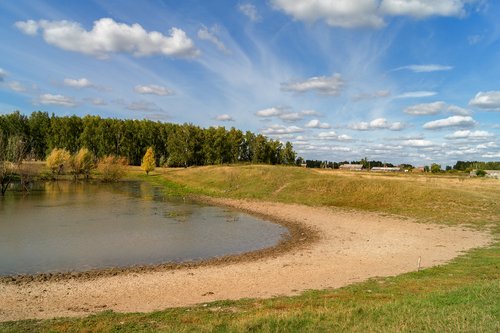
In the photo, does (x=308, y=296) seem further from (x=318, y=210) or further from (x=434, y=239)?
(x=318, y=210)

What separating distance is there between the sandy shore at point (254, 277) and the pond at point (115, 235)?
10.1ft

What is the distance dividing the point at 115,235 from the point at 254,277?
13.6 m

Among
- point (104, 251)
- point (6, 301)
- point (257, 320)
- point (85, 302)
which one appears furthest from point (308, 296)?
point (104, 251)

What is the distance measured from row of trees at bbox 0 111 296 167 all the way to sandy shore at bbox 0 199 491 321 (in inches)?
3700

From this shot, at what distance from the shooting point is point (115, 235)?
89.2 feet

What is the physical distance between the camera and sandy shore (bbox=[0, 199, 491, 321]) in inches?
541

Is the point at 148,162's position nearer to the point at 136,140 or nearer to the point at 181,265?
the point at 136,140

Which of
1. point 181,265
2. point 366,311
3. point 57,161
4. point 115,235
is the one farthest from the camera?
point 57,161

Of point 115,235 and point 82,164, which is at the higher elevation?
point 82,164

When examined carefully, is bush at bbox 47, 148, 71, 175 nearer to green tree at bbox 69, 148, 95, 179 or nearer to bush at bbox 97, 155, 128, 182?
green tree at bbox 69, 148, 95, 179

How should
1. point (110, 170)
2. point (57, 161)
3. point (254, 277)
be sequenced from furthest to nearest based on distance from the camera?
point (57, 161) → point (110, 170) → point (254, 277)

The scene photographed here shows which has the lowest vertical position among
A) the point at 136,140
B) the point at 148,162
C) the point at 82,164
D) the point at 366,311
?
the point at 366,311

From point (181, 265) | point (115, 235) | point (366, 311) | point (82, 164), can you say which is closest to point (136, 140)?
point (82, 164)

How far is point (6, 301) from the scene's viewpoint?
13.7 meters
